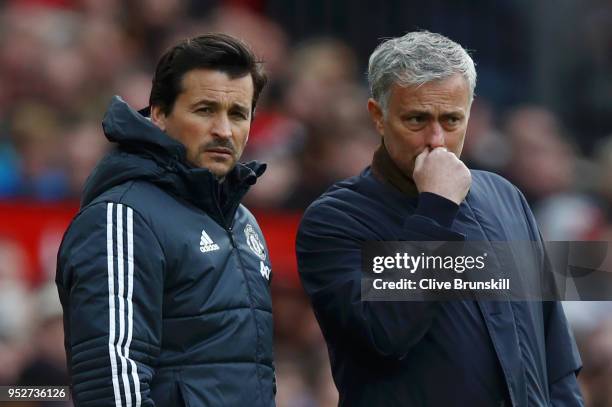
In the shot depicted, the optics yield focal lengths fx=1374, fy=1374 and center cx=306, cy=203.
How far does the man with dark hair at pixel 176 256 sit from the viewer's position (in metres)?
2.68

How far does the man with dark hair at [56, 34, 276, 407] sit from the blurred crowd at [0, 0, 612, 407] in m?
2.74

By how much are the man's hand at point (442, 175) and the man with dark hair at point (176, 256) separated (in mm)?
375

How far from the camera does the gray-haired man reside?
9.81 feet

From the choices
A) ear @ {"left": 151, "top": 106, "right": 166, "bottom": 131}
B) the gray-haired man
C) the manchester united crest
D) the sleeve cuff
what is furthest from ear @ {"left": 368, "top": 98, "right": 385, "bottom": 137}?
ear @ {"left": 151, "top": 106, "right": 166, "bottom": 131}

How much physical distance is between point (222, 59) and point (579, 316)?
133 inches

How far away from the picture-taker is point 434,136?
3.10 metres

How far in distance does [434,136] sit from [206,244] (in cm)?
60

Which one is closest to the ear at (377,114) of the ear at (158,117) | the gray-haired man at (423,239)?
the gray-haired man at (423,239)

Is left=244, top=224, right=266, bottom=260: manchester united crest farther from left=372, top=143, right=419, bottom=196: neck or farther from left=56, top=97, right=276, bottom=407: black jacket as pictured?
left=372, top=143, right=419, bottom=196: neck

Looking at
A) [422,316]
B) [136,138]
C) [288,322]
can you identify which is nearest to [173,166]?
[136,138]

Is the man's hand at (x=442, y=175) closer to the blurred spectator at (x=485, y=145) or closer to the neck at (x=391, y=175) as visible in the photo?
the neck at (x=391, y=175)

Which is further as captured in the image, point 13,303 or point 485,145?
point 485,145

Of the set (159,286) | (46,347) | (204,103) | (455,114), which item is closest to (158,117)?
(204,103)

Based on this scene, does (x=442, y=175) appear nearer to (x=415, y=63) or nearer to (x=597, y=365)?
(x=415, y=63)
